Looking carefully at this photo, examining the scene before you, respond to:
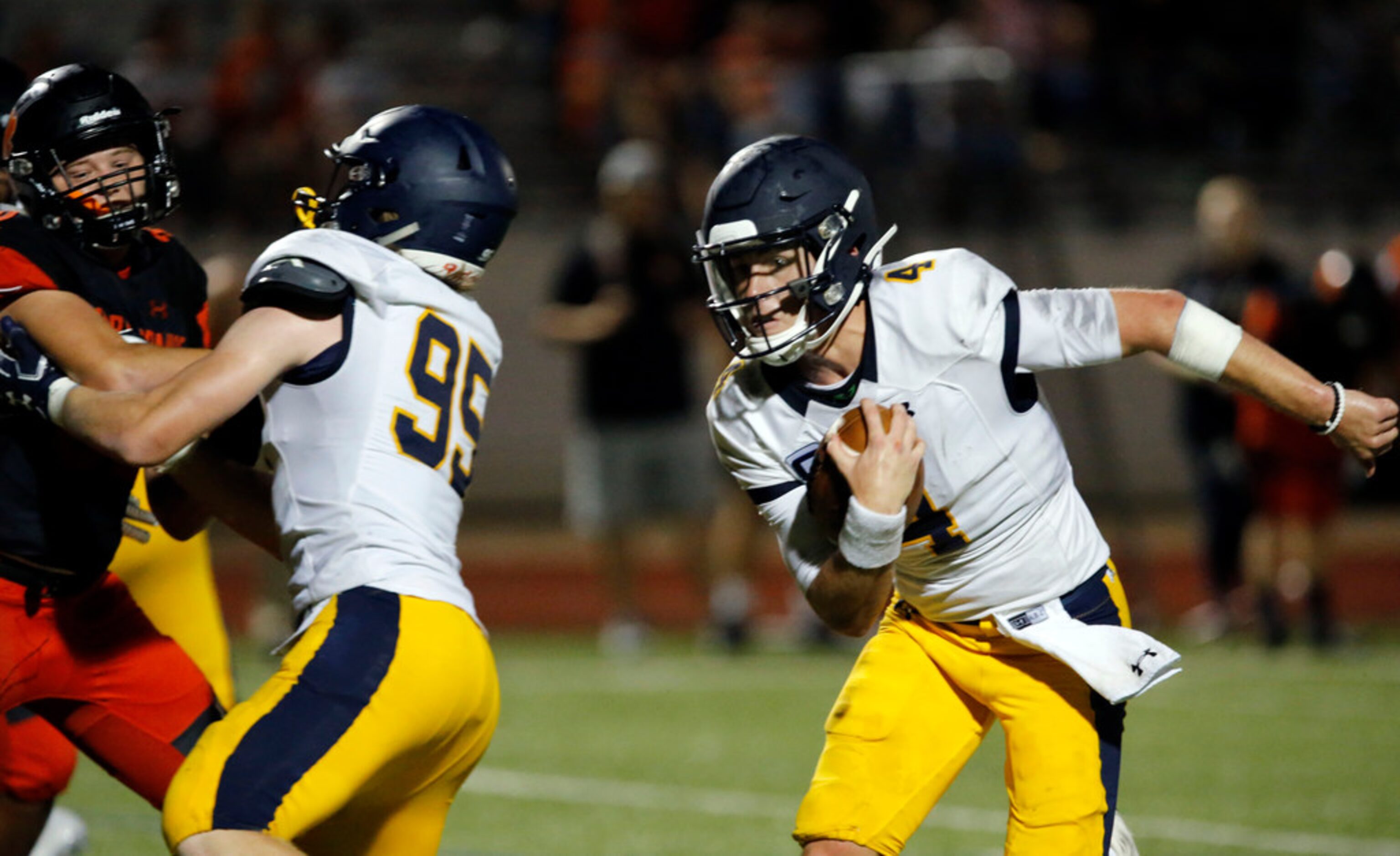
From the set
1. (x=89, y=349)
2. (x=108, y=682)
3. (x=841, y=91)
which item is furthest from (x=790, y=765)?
(x=841, y=91)

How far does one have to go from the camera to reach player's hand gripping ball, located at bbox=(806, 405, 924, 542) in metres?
3.03

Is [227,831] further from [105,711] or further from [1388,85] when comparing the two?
[1388,85]

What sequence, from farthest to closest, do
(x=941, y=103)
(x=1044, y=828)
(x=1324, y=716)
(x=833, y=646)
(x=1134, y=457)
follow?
(x=1134, y=457) < (x=941, y=103) < (x=833, y=646) < (x=1324, y=716) < (x=1044, y=828)

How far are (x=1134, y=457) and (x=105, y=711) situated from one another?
12.2m

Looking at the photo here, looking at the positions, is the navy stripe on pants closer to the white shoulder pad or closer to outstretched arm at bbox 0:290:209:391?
outstretched arm at bbox 0:290:209:391

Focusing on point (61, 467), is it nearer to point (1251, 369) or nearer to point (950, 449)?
point (950, 449)

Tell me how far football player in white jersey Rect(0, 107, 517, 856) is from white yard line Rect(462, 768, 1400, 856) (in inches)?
104

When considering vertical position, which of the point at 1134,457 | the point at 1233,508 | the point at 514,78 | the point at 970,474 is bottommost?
the point at 1134,457

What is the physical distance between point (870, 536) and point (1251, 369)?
859 millimetres

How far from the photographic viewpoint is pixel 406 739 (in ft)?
8.77

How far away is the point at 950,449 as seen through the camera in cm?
324

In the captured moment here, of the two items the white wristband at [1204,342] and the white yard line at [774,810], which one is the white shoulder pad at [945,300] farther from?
the white yard line at [774,810]

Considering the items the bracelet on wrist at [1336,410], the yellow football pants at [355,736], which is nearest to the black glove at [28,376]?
the yellow football pants at [355,736]

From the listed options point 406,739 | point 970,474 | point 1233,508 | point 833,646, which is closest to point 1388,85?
point 1233,508
